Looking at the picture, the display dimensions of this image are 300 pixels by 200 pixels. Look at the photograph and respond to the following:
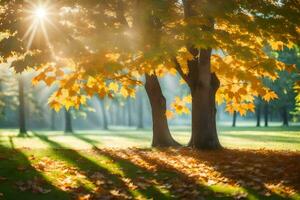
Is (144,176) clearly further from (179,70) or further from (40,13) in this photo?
(179,70)

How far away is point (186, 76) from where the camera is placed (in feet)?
56.5

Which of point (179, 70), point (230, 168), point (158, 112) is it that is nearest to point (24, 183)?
point (230, 168)

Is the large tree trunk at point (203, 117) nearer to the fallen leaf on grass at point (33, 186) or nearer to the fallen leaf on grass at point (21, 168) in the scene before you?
the fallen leaf on grass at point (21, 168)

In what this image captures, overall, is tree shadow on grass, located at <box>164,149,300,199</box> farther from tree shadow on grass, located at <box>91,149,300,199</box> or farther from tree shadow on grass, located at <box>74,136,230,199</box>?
tree shadow on grass, located at <box>74,136,230,199</box>

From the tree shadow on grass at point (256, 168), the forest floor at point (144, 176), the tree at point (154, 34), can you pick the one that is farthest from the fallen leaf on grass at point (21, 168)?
the tree shadow on grass at point (256, 168)

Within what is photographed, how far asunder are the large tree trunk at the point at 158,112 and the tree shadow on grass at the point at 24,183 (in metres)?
8.47

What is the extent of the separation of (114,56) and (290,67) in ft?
21.9

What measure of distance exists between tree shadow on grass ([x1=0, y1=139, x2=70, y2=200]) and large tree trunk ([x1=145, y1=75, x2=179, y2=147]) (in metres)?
8.47

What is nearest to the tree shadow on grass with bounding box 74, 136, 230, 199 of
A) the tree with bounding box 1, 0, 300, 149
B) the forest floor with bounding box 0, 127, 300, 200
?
the forest floor with bounding box 0, 127, 300, 200

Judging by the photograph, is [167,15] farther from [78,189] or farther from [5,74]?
[5,74]

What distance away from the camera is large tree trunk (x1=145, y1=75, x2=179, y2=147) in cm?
1968

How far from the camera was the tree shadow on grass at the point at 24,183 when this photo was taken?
8977 millimetres

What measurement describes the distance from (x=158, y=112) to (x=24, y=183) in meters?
10.6

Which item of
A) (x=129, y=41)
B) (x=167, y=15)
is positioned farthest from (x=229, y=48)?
(x=129, y=41)
